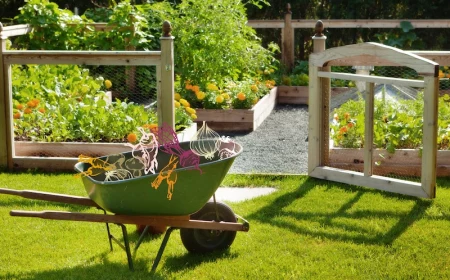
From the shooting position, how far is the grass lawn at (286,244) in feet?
14.7

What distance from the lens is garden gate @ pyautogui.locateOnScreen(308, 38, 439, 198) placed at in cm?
550

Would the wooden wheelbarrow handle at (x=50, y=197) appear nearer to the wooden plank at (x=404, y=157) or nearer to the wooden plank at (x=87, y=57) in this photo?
the wooden plank at (x=87, y=57)

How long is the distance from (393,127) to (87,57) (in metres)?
2.51

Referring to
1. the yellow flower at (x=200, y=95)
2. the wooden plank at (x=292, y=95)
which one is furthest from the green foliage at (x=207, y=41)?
the wooden plank at (x=292, y=95)

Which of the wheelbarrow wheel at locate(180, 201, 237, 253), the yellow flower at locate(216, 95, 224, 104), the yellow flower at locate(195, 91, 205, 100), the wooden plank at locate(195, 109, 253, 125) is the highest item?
the yellow flower at locate(195, 91, 205, 100)

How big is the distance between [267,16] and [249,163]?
6577 millimetres

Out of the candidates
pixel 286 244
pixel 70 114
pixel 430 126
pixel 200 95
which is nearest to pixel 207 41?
pixel 200 95

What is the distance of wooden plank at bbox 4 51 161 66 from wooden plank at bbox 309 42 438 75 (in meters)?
1.26

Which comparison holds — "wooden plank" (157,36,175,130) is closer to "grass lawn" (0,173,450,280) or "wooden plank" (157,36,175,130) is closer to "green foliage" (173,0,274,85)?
"grass lawn" (0,173,450,280)

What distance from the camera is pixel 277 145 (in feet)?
26.0

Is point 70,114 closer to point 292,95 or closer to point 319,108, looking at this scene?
point 319,108

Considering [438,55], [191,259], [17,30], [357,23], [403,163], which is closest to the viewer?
[191,259]

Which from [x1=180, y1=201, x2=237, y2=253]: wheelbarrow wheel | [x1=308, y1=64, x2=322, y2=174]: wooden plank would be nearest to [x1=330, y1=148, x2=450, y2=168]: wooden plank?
[x1=308, y1=64, x2=322, y2=174]: wooden plank

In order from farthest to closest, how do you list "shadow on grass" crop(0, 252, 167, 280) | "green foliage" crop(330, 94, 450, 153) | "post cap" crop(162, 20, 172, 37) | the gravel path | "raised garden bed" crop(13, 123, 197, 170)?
the gravel path
"raised garden bed" crop(13, 123, 197, 170)
"green foliage" crop(330, 94, 450, 153)
"post cap" crop(162, 20, 172, 37)
"shadow on grass" crop(0, 252, 167, 280)
